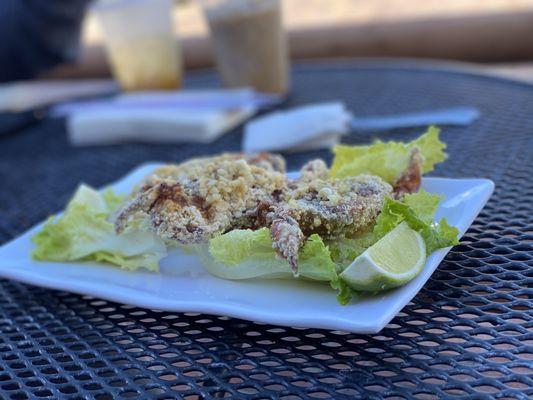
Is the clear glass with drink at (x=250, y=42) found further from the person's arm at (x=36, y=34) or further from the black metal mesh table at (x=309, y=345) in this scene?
the black metal mesh table at (x=309, y=345)

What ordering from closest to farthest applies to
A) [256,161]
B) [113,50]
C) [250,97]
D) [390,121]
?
[256,161] < [390,121] < [250,97] < [113,50]

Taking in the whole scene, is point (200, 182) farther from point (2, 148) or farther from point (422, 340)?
point (2, 148)

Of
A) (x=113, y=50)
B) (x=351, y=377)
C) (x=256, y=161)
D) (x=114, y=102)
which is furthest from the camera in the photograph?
(x=113, y=50)

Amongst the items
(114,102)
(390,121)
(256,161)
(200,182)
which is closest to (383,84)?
(390,121)

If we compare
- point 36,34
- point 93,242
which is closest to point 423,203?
point 93,242

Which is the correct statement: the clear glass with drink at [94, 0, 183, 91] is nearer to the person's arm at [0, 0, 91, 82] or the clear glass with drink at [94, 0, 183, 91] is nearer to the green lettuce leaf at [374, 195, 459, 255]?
the person's arm at [0, 0, 91, 82]

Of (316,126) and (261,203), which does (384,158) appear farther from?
(316,126)
